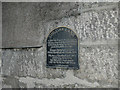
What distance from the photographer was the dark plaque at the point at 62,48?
1410 millimetres

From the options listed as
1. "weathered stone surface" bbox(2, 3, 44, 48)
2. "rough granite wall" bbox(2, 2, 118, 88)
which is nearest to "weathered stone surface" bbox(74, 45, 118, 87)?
"rough granite wall" bbox(2, 2, 118, 88)

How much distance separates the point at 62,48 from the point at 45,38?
0.24 metres

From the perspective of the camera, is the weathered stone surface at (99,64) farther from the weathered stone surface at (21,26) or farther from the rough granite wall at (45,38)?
the weathered stone surface at (21,26)

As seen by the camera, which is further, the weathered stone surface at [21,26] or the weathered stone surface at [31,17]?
the weathered stone surface at [21,26]

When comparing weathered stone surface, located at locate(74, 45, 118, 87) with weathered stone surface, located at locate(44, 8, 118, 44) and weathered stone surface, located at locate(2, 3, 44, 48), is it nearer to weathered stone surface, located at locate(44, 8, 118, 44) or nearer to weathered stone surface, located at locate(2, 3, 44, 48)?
weathered stone surface, located at locate(44, 8, 118, 44)

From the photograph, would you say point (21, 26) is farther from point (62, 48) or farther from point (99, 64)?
point (99, 64)

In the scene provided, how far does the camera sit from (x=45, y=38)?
1539 mm

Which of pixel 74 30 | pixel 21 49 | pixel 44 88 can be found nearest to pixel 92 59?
pixel 74 30

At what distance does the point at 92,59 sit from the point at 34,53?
67 centimetres

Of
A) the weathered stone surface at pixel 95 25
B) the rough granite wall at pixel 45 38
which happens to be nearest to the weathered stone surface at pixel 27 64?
the rough granite wall at pixel 45 38

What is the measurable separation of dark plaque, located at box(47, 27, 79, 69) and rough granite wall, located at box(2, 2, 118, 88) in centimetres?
5

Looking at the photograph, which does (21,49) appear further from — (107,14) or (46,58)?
(107,14)

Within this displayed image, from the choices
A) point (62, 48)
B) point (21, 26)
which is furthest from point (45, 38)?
point (21, 26)

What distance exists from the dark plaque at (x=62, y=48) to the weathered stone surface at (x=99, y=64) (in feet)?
0.27
